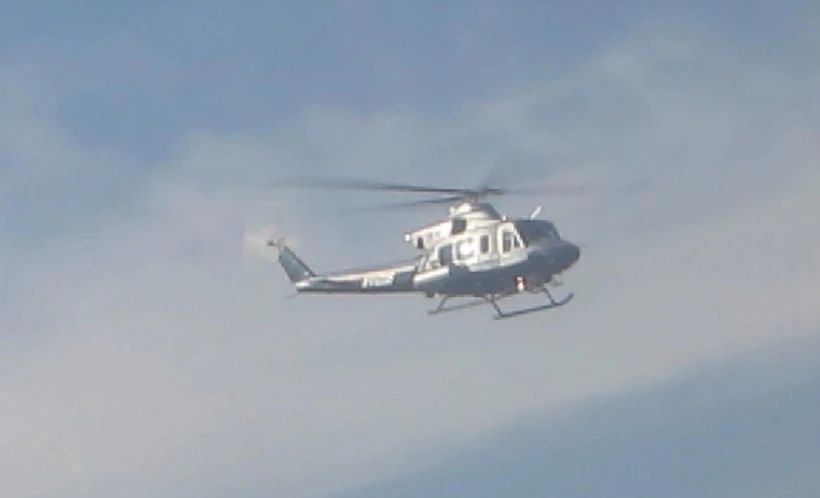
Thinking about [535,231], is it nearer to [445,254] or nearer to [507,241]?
[507,241]

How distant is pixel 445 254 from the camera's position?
82.9m

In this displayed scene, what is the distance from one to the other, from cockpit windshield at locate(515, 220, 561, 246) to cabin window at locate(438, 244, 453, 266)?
3.38 metres

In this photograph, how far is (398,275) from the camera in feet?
279

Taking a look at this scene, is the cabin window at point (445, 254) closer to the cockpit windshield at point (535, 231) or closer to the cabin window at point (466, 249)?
the cabin window at point (466, 249)

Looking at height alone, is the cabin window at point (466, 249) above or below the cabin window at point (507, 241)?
above

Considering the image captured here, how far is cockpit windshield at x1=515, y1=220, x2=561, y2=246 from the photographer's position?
264 ft

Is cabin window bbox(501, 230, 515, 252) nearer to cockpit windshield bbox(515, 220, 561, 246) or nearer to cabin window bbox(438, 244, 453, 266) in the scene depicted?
cockpit windshield bbox(515, 220, 561, 246)

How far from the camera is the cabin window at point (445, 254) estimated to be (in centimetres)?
8250

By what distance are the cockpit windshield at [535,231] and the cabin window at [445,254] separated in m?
3.38

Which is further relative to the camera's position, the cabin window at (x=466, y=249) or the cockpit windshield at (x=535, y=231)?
the cabin window at (x=466, y=249)

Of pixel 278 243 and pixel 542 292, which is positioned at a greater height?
pixel 278 243

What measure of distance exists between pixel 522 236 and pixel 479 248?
2.09m

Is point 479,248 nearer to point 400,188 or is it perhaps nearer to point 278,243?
point 400,188

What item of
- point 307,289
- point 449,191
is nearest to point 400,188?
point 449,191
